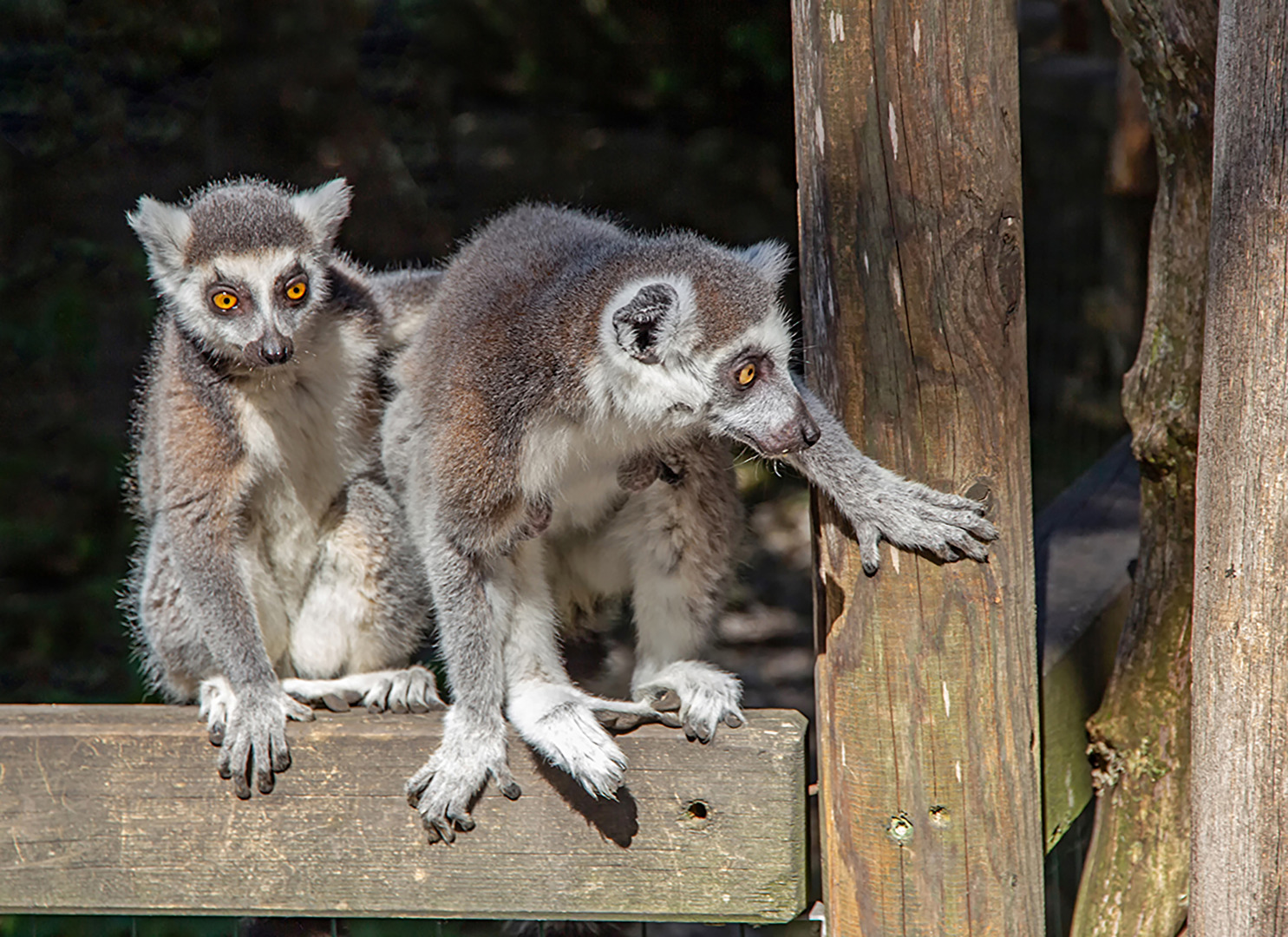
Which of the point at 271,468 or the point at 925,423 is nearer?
the point at 925,423

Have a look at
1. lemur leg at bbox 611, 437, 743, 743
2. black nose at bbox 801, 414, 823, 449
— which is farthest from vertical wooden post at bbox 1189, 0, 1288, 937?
lemur leg at bbox 611, 437, 743, 743

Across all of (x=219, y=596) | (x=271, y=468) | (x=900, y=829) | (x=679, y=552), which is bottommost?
(x=900, y=829)

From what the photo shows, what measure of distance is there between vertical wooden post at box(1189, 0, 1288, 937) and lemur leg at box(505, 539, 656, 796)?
110 centimetres

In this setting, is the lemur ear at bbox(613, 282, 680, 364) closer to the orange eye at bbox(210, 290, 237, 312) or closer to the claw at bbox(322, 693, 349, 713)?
the orange eye at bbox(210, 290, 237, 312)

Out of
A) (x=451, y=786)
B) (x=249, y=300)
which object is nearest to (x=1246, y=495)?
(x=451, y=786)

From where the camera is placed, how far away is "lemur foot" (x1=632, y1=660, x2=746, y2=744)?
251 centimetres

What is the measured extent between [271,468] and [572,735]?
1.26 m

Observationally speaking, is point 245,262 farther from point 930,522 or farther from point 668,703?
point 930,522

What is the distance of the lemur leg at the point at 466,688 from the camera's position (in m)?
2.52

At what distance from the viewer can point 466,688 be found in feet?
9.23

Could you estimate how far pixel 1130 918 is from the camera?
2.80 metres

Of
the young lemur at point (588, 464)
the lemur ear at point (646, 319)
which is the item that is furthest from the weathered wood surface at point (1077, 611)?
the lemur ear at point (646, 319)

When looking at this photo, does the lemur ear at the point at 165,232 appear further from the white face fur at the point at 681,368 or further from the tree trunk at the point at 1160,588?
the tree trunk at the point at 1160,588

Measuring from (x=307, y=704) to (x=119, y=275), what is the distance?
2897 mm
